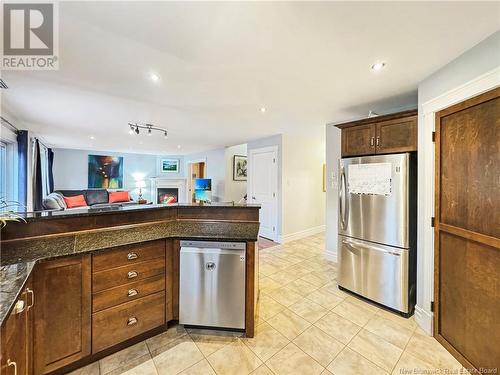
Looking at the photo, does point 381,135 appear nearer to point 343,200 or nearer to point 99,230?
point 343,200

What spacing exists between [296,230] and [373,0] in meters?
4.26

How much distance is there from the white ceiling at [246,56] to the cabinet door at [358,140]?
1.27 ft

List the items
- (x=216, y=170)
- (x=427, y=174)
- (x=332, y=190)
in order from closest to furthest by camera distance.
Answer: (x=427, y=174), (x=332, y=190), (x=216, y=170)

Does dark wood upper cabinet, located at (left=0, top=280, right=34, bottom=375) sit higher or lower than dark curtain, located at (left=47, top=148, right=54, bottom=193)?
lower

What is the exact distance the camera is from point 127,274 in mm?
1689

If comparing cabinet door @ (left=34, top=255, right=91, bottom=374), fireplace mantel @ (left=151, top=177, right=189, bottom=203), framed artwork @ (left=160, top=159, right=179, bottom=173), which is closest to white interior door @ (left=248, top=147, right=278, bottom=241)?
cabinet door @ (left=34, top=255, right=91, bottom=374)

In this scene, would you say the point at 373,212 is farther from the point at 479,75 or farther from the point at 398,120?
the point at 479,75

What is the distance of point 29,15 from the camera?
129 centimetres

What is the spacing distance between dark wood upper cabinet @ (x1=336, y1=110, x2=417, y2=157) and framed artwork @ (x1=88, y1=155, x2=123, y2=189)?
8124mm

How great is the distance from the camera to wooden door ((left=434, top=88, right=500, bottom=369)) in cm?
142

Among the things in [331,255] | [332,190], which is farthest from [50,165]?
[331,255]

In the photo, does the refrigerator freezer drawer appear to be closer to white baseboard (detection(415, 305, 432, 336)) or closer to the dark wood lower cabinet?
white baseboard (detection(415, 305, 432, 336))

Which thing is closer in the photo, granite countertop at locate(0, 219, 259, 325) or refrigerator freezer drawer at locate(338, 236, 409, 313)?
granite countertop at locate(0, 219, 259, 325)

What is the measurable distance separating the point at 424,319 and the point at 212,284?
2.01 meters
